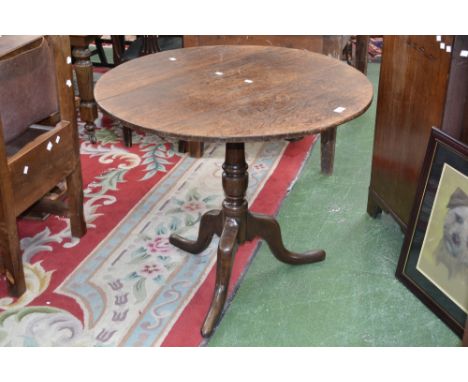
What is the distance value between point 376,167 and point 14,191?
1.43 m

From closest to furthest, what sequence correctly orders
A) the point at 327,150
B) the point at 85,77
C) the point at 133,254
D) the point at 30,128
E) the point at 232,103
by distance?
the point at 232,103, the point at 30,128, the point at 133,254, the point at 327,150, the point at 85,77

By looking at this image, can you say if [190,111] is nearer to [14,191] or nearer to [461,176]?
[14,191]

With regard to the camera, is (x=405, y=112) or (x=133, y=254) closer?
(x=405, y=112)

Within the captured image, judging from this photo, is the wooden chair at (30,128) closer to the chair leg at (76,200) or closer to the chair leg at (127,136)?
the chair leg at (76,200)

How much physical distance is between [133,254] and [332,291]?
2.60ft

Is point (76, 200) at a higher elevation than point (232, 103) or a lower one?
lower

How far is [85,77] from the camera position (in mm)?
3320

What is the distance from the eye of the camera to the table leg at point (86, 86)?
324 centimetres

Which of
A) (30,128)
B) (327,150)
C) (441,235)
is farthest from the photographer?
(327,150)

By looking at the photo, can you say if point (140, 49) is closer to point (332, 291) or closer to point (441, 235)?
point (332, 291)

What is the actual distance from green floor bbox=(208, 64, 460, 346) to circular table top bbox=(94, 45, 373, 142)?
736 mm

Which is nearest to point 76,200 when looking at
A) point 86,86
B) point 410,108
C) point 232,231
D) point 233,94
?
point 232,231

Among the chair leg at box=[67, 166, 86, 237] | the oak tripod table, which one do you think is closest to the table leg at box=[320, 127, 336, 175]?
the oak tripod table

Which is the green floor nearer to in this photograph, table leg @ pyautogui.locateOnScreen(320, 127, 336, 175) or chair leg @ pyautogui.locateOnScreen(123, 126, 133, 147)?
table leg @ pyautogui.locateOnScreen(320, 127, 336, 175)
